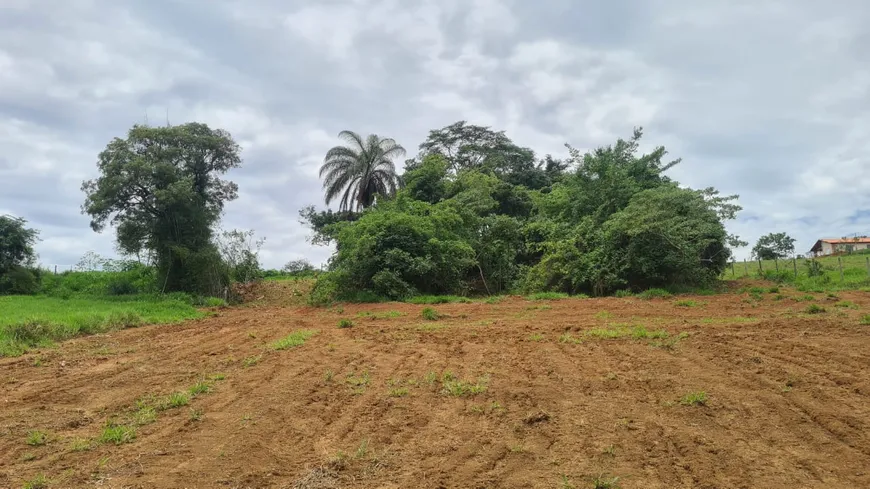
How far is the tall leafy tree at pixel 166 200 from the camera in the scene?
21406 mm

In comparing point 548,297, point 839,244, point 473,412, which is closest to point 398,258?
point 548,297

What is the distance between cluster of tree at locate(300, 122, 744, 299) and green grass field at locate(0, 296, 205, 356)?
5039mm

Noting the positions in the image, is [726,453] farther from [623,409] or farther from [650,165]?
[650,165]

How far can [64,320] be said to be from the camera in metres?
12.3

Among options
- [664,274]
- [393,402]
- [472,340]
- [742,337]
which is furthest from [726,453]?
[664,274]

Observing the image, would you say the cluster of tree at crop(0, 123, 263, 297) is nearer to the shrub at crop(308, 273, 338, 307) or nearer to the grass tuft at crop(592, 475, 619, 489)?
the shrub at crop(308, 273, 338, 307)

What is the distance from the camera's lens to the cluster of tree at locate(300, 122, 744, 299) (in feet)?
54.2

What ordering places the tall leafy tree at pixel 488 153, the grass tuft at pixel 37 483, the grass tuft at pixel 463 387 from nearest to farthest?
the grass tuft at pixel 37 483, the grass tuft at pixel 463 387, the tall leafy tree at pixel 488 153

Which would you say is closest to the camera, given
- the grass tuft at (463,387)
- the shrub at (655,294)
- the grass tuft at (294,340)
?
the grass tuft at (463,387)

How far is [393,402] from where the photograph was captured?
18.5 feet

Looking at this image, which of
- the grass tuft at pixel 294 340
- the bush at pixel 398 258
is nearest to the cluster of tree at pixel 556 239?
the bush at pixel 398 258

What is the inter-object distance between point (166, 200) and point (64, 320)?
1002cm

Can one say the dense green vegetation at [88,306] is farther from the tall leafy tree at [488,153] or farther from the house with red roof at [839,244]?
the house with red roof at [839,244]

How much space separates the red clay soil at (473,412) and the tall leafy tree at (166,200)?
1390 cm
